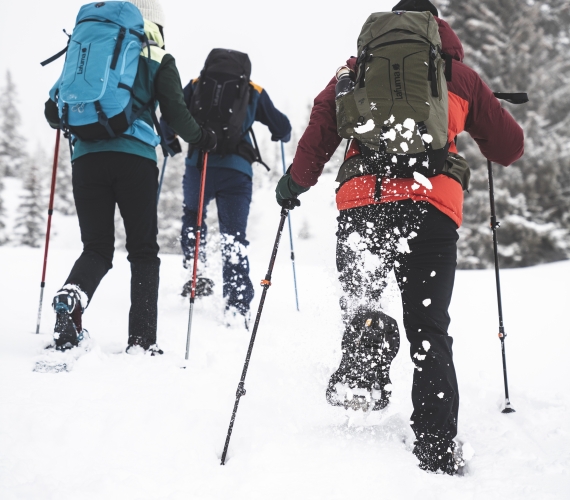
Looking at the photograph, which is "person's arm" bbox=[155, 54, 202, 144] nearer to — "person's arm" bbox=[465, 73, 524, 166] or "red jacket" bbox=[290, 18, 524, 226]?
"red jacket" bbox=[290, 18, 524, 226]

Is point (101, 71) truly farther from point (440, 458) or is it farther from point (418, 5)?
point (440, 458)

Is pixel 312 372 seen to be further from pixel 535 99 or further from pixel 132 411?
pixel 535 99

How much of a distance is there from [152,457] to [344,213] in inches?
59.6

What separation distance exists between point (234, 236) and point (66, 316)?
193 centimetres

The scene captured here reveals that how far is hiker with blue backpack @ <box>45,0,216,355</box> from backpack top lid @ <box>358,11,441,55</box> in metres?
1.60

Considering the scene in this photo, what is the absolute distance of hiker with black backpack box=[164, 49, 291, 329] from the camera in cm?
445

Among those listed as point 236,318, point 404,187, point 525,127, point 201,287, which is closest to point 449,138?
point 404,187

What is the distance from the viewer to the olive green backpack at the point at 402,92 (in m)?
2.05

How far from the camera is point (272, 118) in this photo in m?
4.88

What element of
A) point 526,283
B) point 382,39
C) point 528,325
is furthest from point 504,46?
point 382,39

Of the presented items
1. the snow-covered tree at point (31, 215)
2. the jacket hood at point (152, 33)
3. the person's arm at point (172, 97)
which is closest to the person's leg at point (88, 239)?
the person's arm at point (172, 97)

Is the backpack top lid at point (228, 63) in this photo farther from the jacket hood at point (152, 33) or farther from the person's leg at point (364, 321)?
the person's leg at point (364, 321)

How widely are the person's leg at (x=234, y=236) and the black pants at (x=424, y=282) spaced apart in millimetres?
2293

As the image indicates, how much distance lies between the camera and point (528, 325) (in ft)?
15.5
